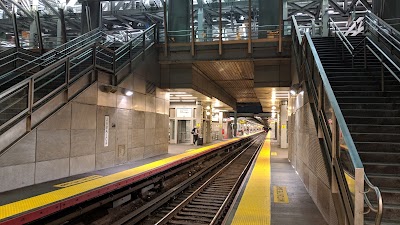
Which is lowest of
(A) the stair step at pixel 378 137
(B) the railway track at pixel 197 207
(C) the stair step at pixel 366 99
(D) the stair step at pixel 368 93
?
(B) the railway track at pixel 197 207

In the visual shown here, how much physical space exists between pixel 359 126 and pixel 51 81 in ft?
24.2

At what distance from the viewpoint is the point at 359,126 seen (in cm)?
553

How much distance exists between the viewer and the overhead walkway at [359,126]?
3203 mm

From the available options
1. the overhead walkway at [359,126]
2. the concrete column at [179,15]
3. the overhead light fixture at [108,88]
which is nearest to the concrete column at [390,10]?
the overhead walkway at [359,126]

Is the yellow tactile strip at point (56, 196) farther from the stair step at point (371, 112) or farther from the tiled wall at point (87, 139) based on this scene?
the stair step at point (371, 112)

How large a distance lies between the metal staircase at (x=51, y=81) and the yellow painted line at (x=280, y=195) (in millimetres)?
5692

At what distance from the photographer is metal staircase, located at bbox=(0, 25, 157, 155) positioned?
20.5 ft

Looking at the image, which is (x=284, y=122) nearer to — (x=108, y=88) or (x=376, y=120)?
(x=108, y=88)

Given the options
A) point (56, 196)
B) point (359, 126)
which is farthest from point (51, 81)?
point (359, 126)

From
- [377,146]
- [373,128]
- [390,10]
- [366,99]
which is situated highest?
[390,10]

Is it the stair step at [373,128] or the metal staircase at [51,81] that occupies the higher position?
the metal staircase at [51,81]

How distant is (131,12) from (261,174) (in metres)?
21.9

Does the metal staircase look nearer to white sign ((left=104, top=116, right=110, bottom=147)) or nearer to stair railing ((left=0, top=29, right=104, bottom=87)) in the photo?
stair railing ((left=0, top=29, right=104, bottom=87))

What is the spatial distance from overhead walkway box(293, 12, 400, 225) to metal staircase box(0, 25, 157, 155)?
5.86 m
